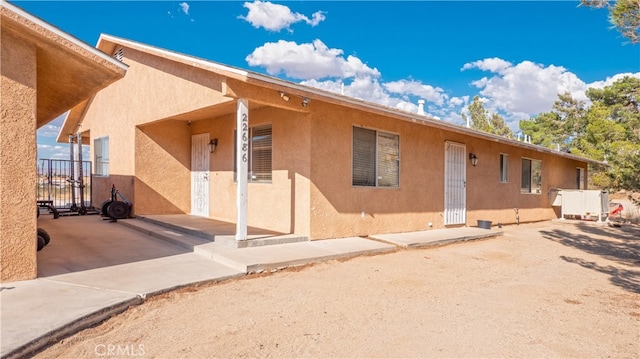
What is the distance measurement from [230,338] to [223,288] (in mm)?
1492

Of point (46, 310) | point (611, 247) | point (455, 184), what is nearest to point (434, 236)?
point (455, 184)

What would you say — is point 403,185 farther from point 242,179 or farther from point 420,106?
point 242,179

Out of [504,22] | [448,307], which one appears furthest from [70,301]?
[504,22]

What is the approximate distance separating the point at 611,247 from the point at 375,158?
6.14 m

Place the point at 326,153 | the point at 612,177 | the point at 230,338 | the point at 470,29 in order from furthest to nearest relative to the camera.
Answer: the point at 470,29 → the point at 612,177 → the point at 326,153 → the point at 230,338

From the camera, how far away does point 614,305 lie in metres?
4.24

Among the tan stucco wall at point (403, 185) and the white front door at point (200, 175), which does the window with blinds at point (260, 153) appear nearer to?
the tan stucco wall at point (403, 185)

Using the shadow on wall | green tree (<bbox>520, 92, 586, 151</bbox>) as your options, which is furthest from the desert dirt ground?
green tree (<bbox>520, 92, 586, 151</bbox>)

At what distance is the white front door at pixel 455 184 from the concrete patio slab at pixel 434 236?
1.81 ft

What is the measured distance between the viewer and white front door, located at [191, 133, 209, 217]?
985 centimetres

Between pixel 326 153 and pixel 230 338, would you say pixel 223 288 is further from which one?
pixel 326 153

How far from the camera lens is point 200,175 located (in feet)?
33.1

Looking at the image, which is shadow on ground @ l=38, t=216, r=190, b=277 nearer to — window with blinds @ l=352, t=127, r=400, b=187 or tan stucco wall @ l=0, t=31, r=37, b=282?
tan stucco wall @ l=0, t=31, r=37, b=282

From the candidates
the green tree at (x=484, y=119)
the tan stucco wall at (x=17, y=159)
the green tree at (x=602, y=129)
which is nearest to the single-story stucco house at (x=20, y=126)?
the tan stucco wall at (x=17, y=159)
